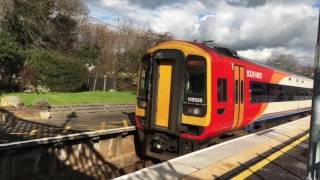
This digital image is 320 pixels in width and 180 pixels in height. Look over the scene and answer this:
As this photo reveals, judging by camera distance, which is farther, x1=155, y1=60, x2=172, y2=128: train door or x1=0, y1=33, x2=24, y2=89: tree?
x1=0, y1=33, x2=24, y2=89: tree

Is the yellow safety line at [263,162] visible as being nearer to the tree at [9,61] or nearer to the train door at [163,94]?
the train door at [163,94]

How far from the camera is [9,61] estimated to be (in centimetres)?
2298

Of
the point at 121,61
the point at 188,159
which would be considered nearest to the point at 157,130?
the point at 188,159

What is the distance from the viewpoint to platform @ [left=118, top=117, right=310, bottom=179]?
7.82 metres

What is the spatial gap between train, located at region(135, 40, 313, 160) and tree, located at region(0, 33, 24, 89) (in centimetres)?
1282

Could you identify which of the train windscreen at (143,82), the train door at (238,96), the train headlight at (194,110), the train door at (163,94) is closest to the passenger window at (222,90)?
the train headlight at (194,110)

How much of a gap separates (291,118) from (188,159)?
18751 millimetres

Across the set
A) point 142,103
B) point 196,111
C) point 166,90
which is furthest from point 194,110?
point 142,103

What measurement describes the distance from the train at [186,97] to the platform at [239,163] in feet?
2.76

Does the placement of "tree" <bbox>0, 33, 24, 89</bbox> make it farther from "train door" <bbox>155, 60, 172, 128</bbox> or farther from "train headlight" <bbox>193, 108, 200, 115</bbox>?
"train headlight" <bbox>193, 108, 200, 115</bbox>

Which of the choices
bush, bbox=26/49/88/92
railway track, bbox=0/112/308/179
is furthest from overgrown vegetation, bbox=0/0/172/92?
railway track, bbox=0/112/308/179

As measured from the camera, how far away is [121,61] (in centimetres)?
4081

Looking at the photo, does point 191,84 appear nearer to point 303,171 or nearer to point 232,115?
point 232,115

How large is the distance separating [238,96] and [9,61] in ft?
52.0
